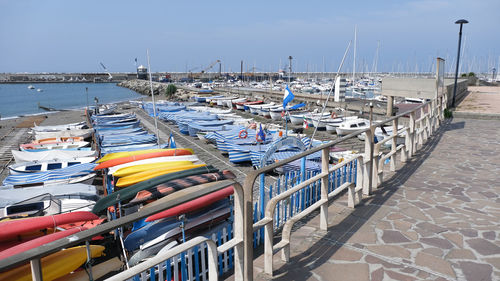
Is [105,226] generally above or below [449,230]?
above

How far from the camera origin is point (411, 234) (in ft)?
17.3

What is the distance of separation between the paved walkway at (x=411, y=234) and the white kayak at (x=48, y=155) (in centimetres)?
1706

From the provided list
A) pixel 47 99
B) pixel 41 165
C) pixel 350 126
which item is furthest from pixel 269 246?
pixel 47 99

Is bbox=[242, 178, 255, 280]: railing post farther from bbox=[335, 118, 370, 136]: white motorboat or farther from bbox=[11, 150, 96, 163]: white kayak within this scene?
bbox=[335, 118, 370, 136]: white motorboat

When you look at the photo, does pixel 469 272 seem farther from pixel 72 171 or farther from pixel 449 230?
pixel 72 171

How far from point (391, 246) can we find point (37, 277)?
4.30 metres

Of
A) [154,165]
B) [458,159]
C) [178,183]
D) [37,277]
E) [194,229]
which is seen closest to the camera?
[37,277]

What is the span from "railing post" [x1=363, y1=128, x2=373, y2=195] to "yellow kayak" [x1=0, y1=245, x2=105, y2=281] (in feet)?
17.3

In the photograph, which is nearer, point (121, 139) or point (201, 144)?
→ point (121, 139)

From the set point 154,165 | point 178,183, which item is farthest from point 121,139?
point 178,183

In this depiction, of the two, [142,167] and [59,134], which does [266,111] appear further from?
[142,167]

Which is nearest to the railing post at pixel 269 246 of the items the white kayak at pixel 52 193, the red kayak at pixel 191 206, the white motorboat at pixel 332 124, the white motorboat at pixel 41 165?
the red kayak at pixel 191 206

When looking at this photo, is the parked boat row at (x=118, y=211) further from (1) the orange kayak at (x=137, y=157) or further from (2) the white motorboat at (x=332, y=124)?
(2) the white motorboat at (x=332, y=124)

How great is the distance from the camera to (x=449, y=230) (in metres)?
5.40
